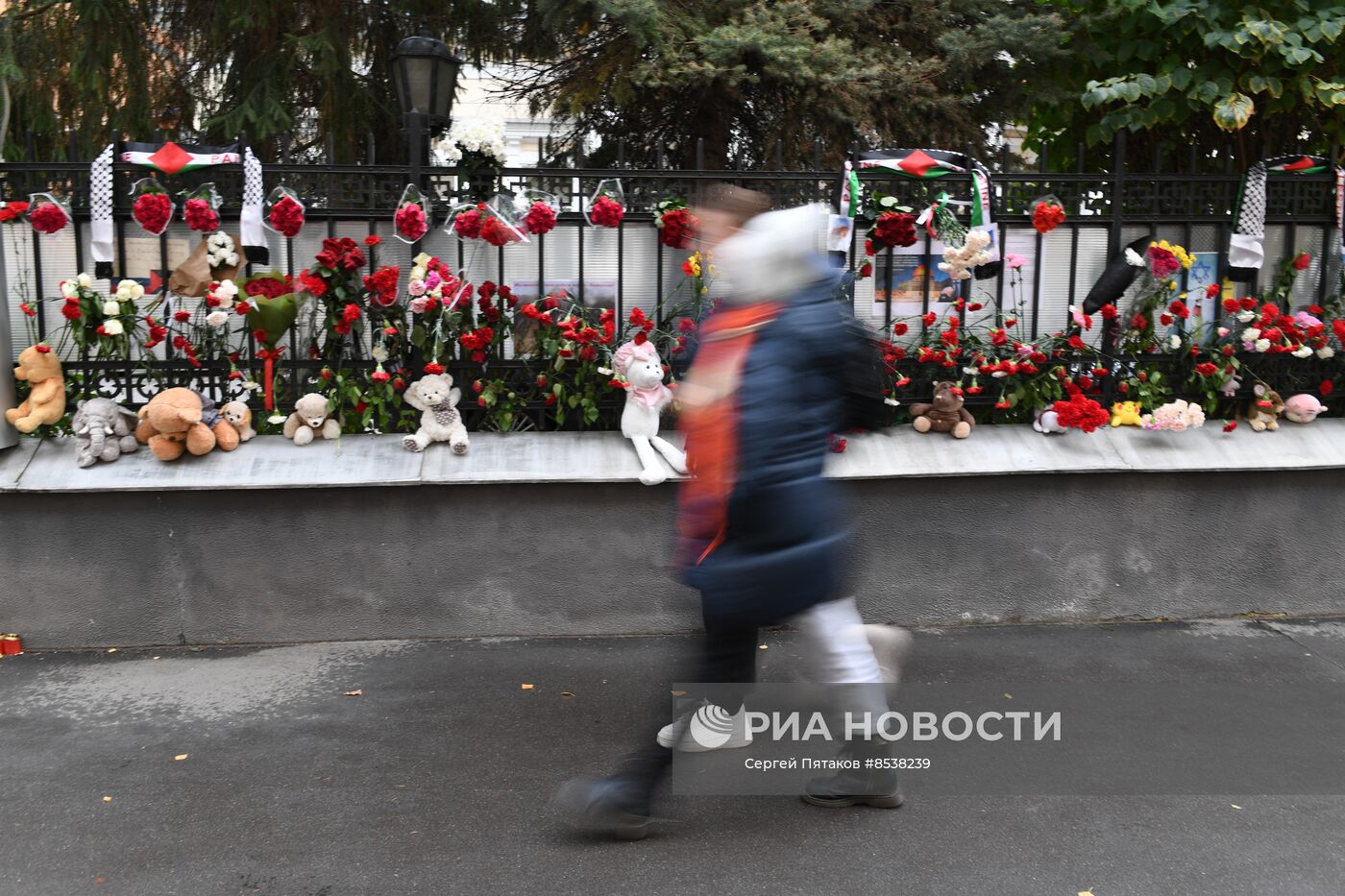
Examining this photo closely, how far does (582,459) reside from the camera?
527 cm

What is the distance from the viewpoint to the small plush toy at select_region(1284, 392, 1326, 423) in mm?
5645

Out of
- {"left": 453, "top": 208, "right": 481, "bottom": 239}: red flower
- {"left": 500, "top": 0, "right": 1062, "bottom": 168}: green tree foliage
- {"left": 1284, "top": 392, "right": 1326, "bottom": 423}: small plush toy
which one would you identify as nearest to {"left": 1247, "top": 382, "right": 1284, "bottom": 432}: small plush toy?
{"left": 1284, "top": 392, "right": 1326, "bottom": 423}: small plush toy

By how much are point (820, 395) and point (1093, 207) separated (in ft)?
10.5

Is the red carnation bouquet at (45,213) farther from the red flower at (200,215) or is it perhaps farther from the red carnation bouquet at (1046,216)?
the red carnation bouquet at (1046,216)

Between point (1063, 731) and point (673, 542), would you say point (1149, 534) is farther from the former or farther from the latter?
point (673, 542)

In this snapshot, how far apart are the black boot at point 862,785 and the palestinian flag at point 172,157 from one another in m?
3.71

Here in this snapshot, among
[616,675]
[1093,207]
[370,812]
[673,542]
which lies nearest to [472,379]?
[673,542]

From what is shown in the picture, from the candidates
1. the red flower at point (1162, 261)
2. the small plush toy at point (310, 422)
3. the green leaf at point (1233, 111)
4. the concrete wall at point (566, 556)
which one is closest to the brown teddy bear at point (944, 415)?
the concrete wall at point (566, 556)

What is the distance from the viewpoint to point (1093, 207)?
574 cm

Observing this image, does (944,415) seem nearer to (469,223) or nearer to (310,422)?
(469,223)

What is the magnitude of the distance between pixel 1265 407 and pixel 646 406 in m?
3.03

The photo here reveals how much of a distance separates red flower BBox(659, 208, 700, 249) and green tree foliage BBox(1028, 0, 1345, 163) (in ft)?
6.64

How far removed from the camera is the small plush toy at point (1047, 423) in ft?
18.0

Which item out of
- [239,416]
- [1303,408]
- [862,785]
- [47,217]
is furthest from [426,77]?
[1303,408]
